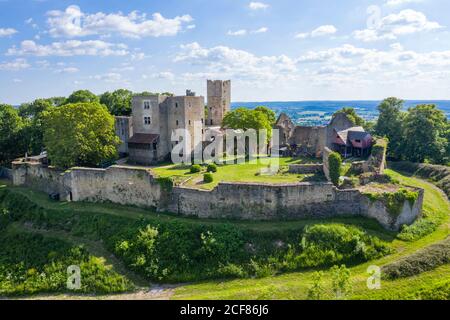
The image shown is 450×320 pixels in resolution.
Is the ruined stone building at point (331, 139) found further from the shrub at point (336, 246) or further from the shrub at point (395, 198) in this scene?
the shrub at point (336, 246)

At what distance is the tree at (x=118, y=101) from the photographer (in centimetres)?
5141

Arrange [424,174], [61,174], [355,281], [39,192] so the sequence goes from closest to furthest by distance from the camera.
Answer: [355,281], [61,174], [39,192], [424,174]

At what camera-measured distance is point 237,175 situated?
111 ft

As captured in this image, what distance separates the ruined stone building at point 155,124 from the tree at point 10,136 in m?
11.6

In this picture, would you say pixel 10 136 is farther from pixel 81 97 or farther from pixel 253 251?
pixel 253 251

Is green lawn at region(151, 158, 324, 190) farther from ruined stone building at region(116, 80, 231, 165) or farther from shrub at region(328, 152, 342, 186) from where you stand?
ruined stone building at region(116, 80, 231, 165)

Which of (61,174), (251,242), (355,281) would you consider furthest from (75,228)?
(355,281)

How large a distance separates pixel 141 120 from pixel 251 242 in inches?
909

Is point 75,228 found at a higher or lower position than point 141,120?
lower

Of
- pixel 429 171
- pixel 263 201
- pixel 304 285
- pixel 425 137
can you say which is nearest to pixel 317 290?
pixel 304 285

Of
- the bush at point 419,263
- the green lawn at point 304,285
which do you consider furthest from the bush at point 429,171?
the green lawn at point 304,285

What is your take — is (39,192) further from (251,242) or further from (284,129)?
(284,129)

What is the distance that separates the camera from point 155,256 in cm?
2352

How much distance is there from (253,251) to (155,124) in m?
22.5
